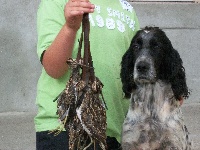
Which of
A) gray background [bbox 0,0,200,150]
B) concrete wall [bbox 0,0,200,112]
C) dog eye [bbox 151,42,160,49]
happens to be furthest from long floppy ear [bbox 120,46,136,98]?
concrete wall [bbox 0,0,200,112]

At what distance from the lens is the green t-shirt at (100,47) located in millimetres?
3496

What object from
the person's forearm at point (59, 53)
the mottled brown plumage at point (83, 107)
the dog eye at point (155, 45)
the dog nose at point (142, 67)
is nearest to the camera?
the mottled brown plumage at point (83, 107)

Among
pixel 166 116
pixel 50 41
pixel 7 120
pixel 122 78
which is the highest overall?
pixel 50 41

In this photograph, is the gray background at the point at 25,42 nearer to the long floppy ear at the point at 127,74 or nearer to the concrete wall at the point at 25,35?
the concrete wall at the point at 25,35

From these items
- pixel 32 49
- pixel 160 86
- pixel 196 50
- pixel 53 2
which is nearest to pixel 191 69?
pixel 196 50

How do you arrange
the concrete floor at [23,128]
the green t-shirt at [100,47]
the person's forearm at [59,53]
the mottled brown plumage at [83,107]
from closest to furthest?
the mottled brown plumage at [83,107] < the person's forearm at [59,53] < the green t-shirt at [100,47] < the concrete floor at [23,128]

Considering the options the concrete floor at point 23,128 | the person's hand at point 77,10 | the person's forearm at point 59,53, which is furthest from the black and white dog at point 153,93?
the concrete floor at point 23,128

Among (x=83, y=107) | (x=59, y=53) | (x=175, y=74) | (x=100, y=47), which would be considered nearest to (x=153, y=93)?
(x=175, y=74)

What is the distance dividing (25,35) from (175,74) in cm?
388

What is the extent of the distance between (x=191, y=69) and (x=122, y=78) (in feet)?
13.7

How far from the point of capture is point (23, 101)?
7.66 m

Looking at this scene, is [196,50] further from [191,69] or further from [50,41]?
[50,41]

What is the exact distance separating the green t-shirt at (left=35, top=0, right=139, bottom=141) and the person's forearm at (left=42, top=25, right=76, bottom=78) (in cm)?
10

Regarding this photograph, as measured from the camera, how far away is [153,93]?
13.2ft
